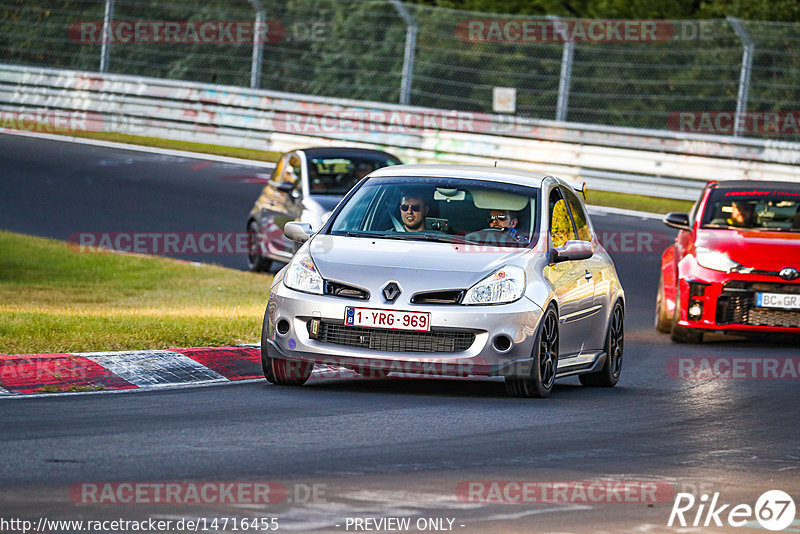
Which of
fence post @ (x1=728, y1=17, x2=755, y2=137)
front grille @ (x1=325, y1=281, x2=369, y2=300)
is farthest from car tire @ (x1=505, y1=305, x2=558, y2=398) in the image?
fence post @ (x1=728, y1=17, x2=755, y2=137)

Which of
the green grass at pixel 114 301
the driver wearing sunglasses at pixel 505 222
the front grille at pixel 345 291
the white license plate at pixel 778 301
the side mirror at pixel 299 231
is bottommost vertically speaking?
the green grass at pixel 114 301

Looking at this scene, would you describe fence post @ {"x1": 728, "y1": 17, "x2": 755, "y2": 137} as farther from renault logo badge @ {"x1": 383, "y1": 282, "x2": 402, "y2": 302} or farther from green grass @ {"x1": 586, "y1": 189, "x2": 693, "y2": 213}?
renault logo badge @ {"x1": 383, "y1": 282, "x2": 402, "y2": 302}

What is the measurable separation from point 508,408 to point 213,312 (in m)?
5.44

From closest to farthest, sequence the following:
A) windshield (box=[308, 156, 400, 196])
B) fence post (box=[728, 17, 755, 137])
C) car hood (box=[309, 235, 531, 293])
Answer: car hood (box=[309, 235, 531, 293]) → windshield (box=[308, 156, 400, 196]) → fence post (box=[728, 17, 755, 137])

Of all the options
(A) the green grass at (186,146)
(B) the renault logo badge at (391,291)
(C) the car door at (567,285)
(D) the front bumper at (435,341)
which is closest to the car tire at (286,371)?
(D) the front bumper at (435,341)

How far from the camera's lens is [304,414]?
30.2 feet

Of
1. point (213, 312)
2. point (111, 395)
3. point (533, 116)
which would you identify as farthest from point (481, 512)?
point (533, 116)

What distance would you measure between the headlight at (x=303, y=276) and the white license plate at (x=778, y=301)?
5.66 m

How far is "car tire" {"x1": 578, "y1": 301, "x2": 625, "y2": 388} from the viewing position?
38.5 ft

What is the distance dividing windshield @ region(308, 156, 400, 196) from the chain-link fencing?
7.66 meters

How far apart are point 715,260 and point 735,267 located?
23 centimetres

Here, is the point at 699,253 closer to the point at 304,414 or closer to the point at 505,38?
the point at 304,414

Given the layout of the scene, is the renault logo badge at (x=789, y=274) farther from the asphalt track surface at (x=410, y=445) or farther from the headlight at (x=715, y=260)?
the asphalt track surface at (x=410, y=445)

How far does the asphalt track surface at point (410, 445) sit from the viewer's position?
6621mm
